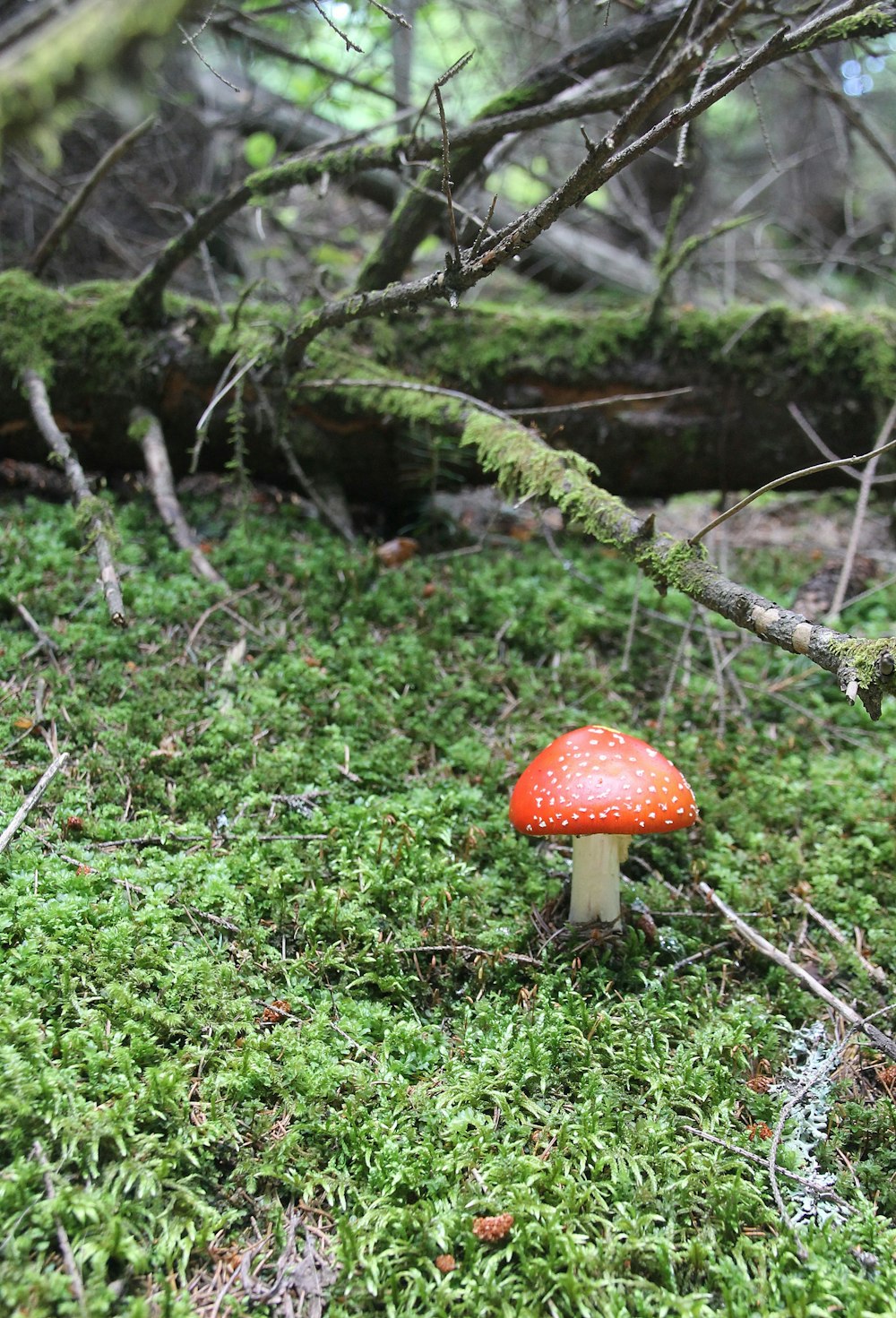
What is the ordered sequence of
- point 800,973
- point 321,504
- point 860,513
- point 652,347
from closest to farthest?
point 800,973 → point 860,513 → point 321,504 → point 652,347

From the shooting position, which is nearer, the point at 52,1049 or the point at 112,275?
the point at 52,1049

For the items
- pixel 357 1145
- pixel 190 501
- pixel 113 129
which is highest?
pixel 113 129

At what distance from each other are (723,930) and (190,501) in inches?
143

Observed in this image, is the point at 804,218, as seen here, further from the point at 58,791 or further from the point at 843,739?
the point at 58,791

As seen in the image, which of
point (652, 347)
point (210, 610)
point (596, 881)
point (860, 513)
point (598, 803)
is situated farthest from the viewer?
point (652, 347)

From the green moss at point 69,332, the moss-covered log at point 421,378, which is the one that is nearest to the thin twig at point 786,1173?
the moss-covered log at point 421,378

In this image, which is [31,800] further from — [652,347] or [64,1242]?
[652,347]

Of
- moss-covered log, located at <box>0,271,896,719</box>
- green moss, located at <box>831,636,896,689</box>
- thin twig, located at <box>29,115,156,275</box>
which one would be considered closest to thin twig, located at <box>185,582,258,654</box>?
moss-covered log, located at <box>0,271,896,719</box>

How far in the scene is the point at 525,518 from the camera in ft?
18.1

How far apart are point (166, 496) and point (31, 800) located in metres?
1.98

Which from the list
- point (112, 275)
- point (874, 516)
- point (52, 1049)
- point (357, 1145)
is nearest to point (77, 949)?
point (52, 1049)


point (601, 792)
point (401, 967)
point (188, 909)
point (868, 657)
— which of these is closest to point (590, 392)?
point (601, 792)

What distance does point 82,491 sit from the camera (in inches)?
139

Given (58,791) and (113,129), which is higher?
(113,129)
